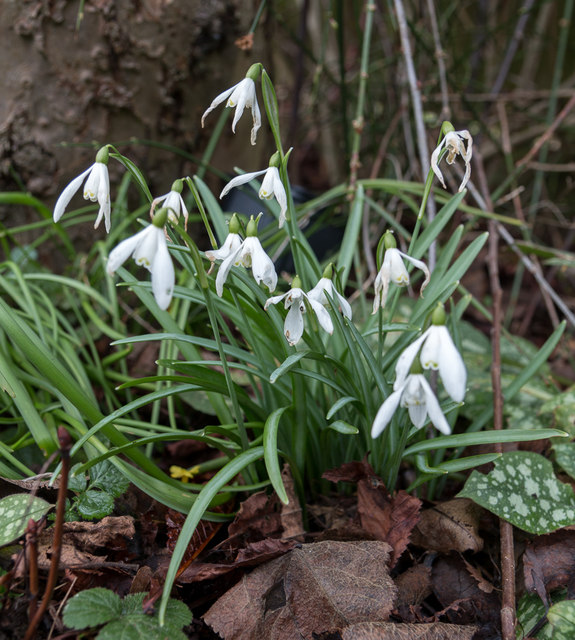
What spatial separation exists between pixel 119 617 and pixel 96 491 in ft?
0.93

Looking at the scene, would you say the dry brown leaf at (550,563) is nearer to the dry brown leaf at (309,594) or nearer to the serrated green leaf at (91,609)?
the dry brown leaf at (309,594)

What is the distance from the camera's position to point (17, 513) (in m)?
1.10

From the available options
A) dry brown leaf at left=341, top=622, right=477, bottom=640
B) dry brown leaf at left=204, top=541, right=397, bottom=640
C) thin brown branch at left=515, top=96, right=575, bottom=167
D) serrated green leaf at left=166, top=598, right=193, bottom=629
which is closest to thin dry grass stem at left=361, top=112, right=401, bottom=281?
thin brown branch at left=515, top=96, right=575, bottom=167

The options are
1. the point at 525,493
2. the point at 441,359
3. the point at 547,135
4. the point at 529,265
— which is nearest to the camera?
the point at 441,359

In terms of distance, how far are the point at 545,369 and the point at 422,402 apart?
1188mm

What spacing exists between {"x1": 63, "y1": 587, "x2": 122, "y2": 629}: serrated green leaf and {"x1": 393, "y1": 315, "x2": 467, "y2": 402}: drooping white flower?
0.64m

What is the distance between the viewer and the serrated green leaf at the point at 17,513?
107 centimetres

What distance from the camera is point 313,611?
1.14 meters

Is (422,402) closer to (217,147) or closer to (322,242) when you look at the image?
(322,242)

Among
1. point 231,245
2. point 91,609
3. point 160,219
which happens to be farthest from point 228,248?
point 91,609

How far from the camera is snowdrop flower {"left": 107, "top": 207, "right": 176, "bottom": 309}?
0.87 m

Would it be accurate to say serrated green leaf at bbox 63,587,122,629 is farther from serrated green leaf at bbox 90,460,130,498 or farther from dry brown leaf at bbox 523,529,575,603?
dry brown leaf at bbox 523,529,575,603

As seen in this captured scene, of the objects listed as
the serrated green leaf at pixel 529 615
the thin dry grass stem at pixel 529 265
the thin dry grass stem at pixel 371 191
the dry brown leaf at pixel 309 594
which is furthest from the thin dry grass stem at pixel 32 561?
the thin dry grass stem at pixel 529 265

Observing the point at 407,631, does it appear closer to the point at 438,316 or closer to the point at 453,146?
the point at 438,316
